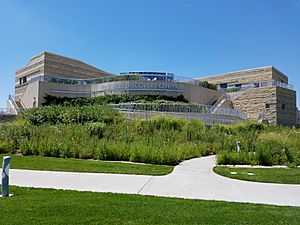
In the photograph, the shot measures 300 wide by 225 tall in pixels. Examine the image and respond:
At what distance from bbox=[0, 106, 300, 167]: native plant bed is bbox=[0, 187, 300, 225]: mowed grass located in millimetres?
6561

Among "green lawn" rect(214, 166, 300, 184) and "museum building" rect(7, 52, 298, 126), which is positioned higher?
→ "museum building" rect(7, 52, 298, 126)

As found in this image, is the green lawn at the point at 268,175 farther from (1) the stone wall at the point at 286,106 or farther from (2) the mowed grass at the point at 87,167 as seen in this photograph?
(1) the stone wall at the point at 286,106

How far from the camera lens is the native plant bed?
12805mm

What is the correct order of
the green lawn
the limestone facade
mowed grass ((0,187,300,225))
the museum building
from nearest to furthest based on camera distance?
mowed grass ((0,187,300,225)) < the green lawn < the museum building < the limestone facade

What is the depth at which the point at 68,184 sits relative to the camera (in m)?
7.79

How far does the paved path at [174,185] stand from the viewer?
677 centimetres

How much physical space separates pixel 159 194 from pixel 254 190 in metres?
2.59

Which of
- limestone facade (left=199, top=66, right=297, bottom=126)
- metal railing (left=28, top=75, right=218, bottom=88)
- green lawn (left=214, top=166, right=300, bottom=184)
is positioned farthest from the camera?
limestone facade (left=199, top=66, right=297, bottom=126)

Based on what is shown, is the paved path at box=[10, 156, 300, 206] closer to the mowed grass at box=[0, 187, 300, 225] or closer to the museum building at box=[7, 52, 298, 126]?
the mowed grass at box=[0, 187, 300, 225]

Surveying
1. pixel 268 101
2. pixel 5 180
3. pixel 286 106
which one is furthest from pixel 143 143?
pixel 286 106

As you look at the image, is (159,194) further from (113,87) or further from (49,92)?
(49,92)

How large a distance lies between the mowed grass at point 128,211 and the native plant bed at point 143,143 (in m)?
6.56

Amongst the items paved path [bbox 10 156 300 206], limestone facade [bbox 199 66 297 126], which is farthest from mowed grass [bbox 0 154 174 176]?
limestone facade [bbox 199 66 297 126]

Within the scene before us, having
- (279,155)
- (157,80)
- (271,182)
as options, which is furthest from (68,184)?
(157,80)
